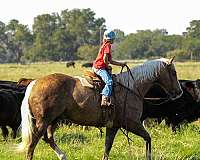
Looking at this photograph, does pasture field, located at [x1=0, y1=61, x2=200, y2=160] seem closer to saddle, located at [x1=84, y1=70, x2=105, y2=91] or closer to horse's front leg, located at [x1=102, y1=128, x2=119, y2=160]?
horse's front leg, located at [x1=102, y1=128, x2=119, y2=160]

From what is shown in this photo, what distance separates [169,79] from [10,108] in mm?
4713

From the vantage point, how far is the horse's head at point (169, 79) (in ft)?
29.5

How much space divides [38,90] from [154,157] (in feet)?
8.64

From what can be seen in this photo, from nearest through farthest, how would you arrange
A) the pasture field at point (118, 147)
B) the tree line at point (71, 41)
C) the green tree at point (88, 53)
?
1. the pasture field at point (118, 147)
2. the green tree at point (88, 53)
3. the tree line at point (71, 41)

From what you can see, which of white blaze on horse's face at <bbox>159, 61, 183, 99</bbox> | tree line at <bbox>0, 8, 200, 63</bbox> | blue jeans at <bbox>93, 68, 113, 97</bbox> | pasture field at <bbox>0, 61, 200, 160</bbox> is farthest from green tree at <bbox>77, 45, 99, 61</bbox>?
blue jeans at <bbox>93, 68, 113, 97</bbox>

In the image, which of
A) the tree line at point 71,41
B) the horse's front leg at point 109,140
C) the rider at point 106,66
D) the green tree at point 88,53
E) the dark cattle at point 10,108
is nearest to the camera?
the rider at point 106,66

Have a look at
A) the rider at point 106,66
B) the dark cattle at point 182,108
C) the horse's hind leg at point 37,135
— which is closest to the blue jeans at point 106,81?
the rider at point 106,66

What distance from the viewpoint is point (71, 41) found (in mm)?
115438

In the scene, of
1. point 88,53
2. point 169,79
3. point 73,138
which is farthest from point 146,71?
point 88,53

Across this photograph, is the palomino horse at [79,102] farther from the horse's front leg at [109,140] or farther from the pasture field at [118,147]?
the pasture field at [118,147]

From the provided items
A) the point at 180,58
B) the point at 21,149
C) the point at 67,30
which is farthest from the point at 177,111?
the point at 67,30

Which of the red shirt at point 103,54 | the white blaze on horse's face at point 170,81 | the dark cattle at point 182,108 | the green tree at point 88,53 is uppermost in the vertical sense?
the red shirt at point 103,54

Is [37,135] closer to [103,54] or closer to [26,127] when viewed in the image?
[26,127]

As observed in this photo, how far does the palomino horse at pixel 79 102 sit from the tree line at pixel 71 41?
309 ft
